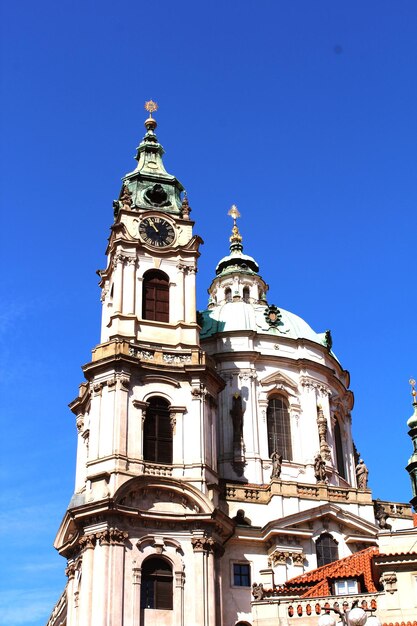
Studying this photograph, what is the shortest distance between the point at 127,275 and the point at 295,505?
14.5 m

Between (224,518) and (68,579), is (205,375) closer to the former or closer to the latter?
(224,518)

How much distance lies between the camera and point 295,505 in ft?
147

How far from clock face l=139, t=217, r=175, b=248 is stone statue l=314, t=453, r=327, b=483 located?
14078mm

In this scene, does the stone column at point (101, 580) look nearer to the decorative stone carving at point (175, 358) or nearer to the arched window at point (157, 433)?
the arched window at point (157, 433)

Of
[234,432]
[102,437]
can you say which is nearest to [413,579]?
[102,437]

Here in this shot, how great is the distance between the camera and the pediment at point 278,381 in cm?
5197

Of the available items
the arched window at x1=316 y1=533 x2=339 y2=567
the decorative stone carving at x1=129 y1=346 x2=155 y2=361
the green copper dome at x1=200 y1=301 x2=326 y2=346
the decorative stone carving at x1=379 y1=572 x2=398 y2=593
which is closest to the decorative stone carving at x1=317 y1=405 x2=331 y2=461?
the green copper dome at x1=200 y1=301 x2=326 y2=346

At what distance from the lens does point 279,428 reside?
51.5 m

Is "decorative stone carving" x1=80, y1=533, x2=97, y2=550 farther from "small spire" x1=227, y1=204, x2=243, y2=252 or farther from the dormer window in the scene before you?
"small spire" x1=227, y1=204, x2=243, y2=252

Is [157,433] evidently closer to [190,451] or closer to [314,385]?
[190,451]

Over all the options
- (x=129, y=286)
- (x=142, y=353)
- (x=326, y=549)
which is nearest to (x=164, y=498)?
(x=142, y=353)

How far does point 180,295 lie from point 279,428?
393 inches

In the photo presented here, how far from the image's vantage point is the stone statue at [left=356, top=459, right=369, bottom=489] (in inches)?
1964

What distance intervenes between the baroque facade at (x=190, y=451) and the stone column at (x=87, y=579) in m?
0.08
